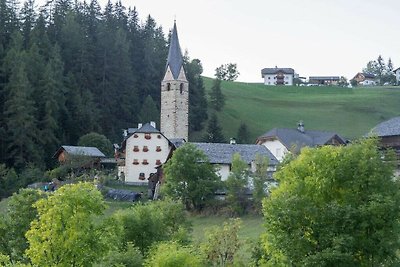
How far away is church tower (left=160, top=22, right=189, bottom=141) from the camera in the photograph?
3681 inches

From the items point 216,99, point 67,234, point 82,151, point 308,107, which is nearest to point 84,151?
point 82,151

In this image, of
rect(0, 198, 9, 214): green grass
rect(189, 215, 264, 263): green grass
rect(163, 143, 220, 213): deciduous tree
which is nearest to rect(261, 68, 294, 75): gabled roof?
rect(0, 198, 9, 214): green grass

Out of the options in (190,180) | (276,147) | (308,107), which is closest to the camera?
(190,180)

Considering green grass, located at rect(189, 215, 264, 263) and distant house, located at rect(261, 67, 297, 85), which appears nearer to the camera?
green grass, located at rect(189, 215, 264, 263)

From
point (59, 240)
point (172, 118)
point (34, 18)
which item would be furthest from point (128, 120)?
point (59, 240)

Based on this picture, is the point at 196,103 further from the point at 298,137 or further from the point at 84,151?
the point at 84,151

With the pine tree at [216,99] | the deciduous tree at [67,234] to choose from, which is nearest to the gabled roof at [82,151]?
the pine tree at [216,99]

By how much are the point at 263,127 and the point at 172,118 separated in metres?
28.6

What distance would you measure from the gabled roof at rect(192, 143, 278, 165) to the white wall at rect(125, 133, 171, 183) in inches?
430

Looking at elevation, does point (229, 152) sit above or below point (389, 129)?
below

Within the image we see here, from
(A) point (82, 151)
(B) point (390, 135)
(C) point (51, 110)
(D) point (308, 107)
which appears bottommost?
(A) point (82, 151)

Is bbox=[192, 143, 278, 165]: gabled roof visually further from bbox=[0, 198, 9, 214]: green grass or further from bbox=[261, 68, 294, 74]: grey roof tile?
bbox=[261, 68, 294, 74]: grey roof tile

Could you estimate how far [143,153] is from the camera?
80.0 metres

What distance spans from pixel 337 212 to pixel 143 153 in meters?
53.4
